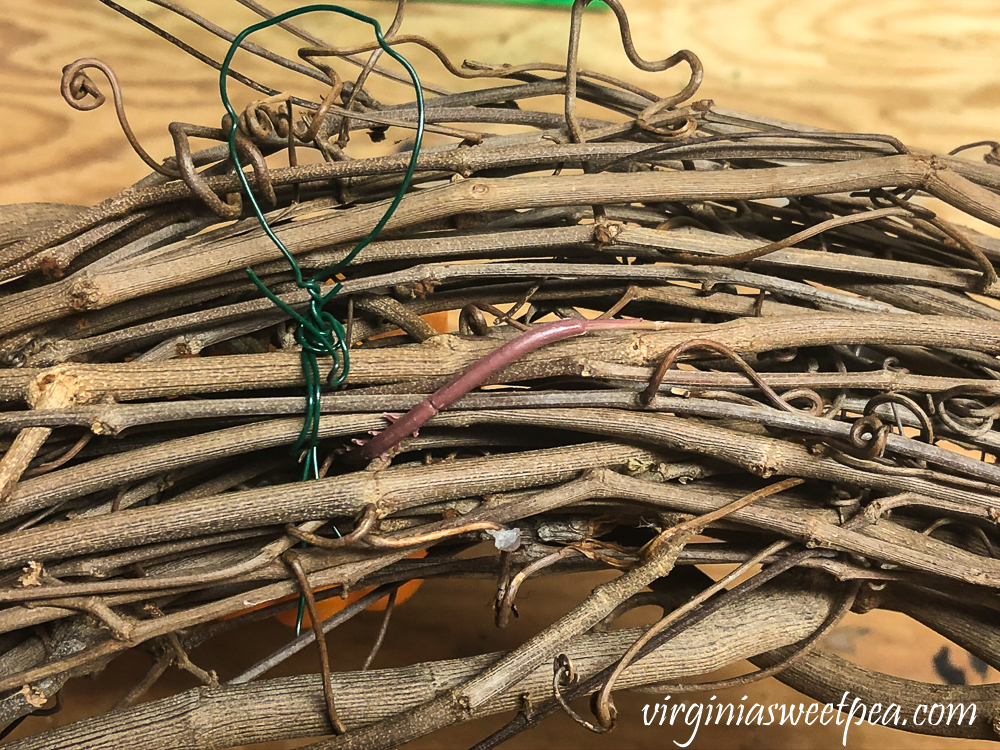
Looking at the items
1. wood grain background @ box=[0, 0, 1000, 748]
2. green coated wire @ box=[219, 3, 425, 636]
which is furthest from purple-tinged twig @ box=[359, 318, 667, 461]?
wood grain background @ box=[0, 0, 1000, 748]

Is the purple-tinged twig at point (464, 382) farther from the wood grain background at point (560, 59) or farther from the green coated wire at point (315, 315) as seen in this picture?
the wood grain background at point (560, 59)

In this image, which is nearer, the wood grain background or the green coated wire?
the green coated wire

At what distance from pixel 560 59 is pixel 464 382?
562 mm

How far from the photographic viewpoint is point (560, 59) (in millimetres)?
809

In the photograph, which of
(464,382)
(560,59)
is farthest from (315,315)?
(560,59)

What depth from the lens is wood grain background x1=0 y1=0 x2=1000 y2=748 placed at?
69cm

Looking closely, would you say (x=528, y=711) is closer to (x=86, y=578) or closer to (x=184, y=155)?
(x=86, y=578)

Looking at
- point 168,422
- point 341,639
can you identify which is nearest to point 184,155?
point 168,422

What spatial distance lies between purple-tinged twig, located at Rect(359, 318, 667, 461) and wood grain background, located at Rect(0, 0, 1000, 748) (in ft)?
1.09

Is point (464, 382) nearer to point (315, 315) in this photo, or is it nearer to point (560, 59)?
point (315, 315)

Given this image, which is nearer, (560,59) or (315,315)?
(315,315)

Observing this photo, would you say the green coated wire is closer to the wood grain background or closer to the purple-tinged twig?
the purple-tinged twig

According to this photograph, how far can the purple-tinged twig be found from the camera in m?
0.37

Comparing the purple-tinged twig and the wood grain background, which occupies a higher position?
the wood grain background
